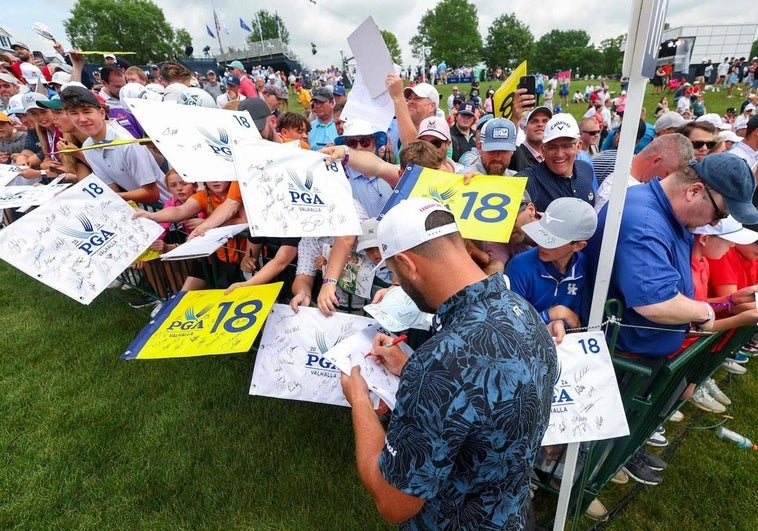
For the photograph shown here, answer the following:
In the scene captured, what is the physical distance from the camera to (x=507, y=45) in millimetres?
88938

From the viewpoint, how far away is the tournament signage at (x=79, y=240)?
3303 mm

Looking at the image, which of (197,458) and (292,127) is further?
(292,127)

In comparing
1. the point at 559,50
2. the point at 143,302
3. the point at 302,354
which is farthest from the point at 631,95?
the point at 559,50

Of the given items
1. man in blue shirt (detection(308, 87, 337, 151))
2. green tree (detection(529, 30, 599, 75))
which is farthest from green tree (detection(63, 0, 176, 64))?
man in blue shirt (detection(308, 87, 337, 151))

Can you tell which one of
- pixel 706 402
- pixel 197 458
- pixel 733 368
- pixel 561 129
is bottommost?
pixel 733 368

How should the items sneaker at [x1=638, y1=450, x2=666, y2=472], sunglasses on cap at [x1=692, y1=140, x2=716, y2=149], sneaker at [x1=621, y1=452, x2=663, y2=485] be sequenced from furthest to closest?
sunglasses on cap at [x1=692, y1=140, x2=716, y2=149] → sneaker at [x1=638, y1=450, x2=666, y2=472] → sneaker at [x1=621, y1=452, x2=663, y2=485]

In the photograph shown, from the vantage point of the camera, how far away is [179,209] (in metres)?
3.98

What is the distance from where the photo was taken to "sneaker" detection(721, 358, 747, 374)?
450 cm

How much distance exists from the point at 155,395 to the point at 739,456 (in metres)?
5.30

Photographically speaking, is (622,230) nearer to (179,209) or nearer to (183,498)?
(183,498)

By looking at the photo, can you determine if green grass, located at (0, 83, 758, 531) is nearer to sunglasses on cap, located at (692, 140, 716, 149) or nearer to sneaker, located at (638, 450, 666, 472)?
sneaker, located at (638, 450, 666, 472)

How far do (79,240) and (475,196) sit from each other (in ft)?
11.0

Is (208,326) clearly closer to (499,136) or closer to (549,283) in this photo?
(549,283)

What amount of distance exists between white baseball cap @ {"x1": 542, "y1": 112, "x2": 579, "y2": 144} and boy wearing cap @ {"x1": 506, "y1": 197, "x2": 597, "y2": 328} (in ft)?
4.34
